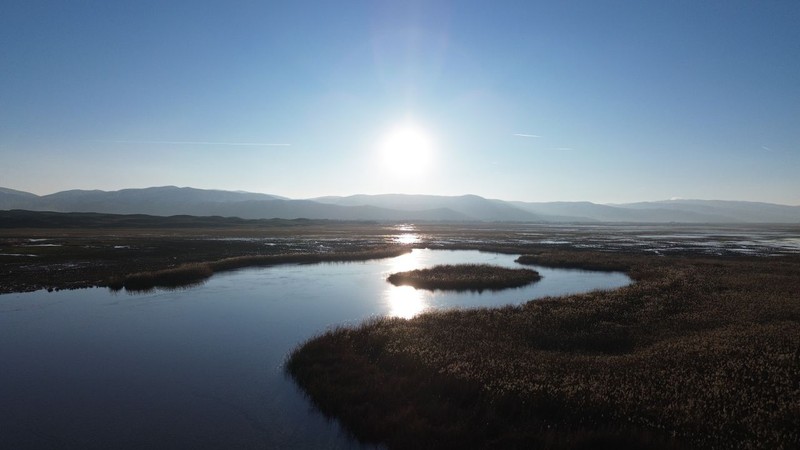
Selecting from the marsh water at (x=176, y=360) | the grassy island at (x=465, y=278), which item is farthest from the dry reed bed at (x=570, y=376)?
the grassy island at (x=465, y=278)

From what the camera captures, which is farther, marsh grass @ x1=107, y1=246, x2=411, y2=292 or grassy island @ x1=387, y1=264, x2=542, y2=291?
grassy island @ x1=387, y1=264, x2=542, y2=291

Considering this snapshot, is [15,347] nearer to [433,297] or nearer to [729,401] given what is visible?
[433,297]

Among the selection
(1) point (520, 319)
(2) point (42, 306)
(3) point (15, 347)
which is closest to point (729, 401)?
(1) point (520, 319)

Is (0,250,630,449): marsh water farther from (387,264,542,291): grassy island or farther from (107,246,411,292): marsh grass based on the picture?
(107,246,411,292): marsh grass

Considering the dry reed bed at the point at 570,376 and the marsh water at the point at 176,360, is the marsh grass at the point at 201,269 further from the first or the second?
the dry reed bed at the point at 570,376

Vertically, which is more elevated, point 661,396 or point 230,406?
point 661,396

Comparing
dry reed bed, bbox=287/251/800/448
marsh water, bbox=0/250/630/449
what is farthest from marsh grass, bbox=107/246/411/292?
dry reed bed, bbox=287/251/800/448
